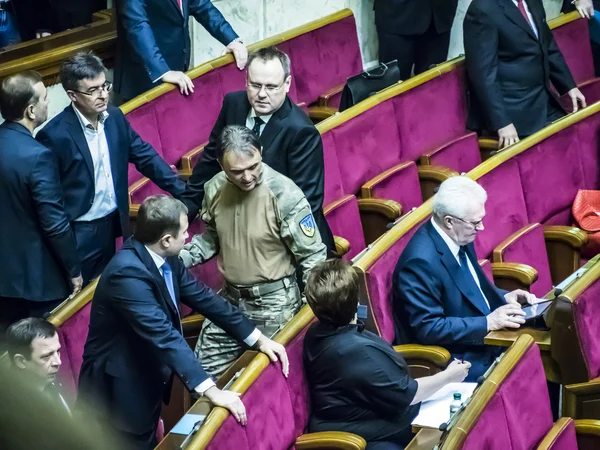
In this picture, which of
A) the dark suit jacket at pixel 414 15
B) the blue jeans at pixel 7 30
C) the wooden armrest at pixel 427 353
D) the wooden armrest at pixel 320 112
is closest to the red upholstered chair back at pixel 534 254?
A: the wooden armrest at pixel 427 353

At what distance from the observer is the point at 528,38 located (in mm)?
1489

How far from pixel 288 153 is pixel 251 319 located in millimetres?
183

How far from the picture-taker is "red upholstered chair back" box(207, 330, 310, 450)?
744 mm

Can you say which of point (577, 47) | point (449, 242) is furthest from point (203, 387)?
point (577, 47)

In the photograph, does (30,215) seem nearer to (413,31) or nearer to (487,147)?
(487,147)

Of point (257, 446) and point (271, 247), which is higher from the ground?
point (271, 247)

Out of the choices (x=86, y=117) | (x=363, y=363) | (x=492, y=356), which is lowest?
(x=492, y=356)

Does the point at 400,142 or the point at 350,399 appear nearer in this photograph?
the point at 350,399

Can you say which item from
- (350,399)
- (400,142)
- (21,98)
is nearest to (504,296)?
(350,399)

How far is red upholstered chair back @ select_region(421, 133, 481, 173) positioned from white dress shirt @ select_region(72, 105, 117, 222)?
57 cm

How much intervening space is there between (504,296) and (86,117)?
51 centimetres

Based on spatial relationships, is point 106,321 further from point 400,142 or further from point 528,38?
point 528,38

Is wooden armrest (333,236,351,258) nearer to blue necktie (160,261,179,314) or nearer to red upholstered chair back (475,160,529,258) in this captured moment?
red upholstered chair back (475,160,529,258)

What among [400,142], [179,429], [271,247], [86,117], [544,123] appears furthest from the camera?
[544,123]
